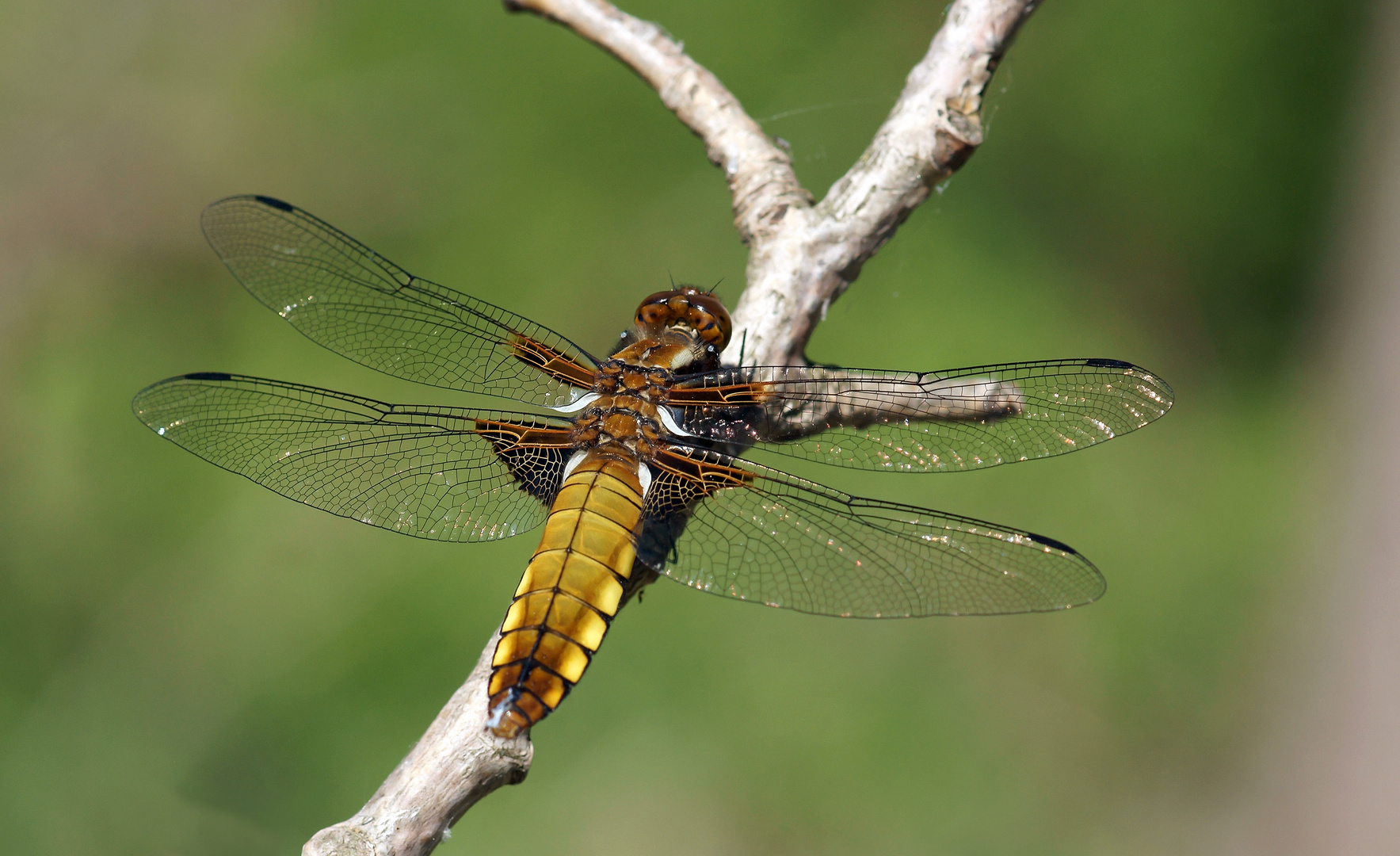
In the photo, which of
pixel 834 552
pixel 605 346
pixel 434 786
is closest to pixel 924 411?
pixel 834 552

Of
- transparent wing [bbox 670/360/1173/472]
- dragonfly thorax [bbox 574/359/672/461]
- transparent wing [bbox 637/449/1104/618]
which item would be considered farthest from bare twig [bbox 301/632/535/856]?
transparent wing [bbox 670/360/1173/472]

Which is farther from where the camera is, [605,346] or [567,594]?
[605,346]

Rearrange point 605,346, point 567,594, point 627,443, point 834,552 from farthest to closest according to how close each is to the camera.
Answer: point 605,346, point 627,443, point 834,552, point 567,594

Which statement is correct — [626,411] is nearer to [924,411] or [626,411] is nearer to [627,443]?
[627,443]

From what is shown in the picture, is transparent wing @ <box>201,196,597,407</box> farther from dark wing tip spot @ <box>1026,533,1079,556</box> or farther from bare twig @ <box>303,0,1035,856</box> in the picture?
dark wing tip spot @ <box>1026,533,1079,556</box>

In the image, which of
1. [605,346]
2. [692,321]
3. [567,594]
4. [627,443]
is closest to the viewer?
[567,594]

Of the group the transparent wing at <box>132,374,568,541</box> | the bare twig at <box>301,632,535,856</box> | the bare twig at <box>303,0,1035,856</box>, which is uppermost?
the bare twig at <box>303,0,1035,856</box>

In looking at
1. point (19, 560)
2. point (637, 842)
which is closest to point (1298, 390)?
point (637, 842)
